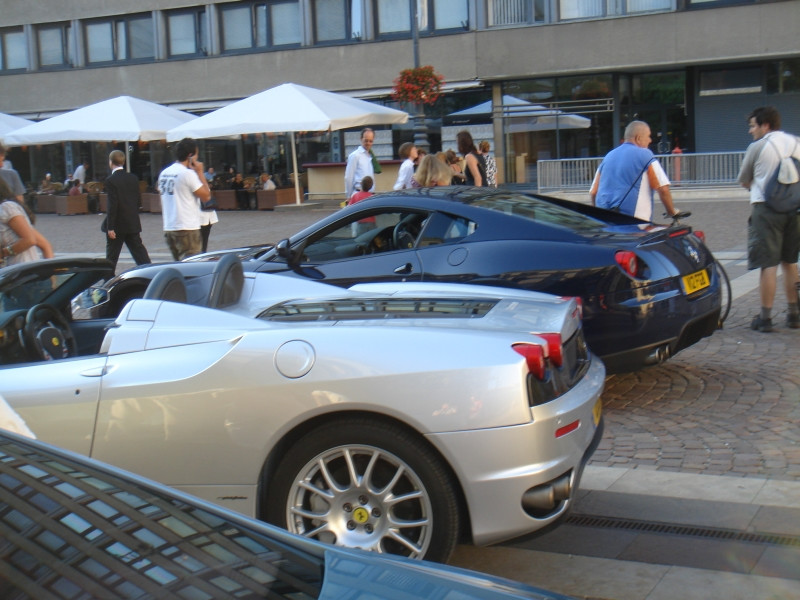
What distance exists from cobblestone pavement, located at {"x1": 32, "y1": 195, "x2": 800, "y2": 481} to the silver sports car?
1.44 meters

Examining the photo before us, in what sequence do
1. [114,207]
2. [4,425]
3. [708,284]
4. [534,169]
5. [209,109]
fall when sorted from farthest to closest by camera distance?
[209,109] → [534,169] → [114,207] → [708,284] → [4,425]

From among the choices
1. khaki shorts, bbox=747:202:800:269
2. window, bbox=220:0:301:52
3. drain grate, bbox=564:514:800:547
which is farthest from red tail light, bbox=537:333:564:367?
window, bbox=220:0:301:52

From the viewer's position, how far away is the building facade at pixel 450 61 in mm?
28328

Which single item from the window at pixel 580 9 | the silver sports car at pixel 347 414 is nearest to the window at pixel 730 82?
the window at pixel 580 9

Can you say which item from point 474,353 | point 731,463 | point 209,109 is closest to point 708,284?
point 731,463

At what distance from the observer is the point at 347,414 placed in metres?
3.76

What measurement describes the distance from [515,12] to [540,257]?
1010 inches

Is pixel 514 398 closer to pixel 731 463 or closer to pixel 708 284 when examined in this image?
pixel 731 463

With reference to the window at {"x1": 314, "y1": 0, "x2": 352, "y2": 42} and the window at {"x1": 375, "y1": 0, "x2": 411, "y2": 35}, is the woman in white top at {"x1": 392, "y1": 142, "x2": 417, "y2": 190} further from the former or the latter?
the window at {"x1": 314, "y1": 0, "x2": 352, "y2": 42}

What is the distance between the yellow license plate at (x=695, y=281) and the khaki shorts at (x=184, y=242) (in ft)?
20.7

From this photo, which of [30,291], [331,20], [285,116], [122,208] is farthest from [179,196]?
[331,20]

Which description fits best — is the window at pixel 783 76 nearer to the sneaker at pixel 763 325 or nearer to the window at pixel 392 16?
the window at pixel 392 16

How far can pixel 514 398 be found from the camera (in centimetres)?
359

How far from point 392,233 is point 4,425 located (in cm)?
443
